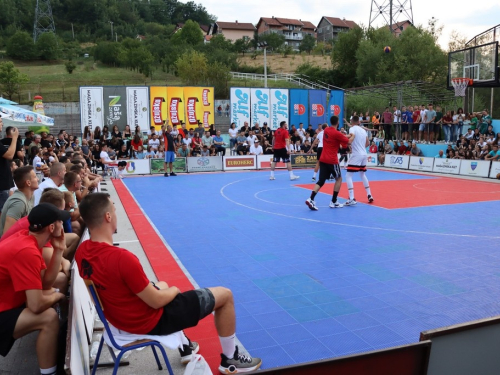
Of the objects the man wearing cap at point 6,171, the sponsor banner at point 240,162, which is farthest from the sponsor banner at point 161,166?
the man wearing cap at point 6,171

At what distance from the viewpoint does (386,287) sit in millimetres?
5637

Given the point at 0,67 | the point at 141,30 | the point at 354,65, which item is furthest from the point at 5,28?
the point at 354,65

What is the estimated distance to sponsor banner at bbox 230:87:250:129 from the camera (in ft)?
89.9

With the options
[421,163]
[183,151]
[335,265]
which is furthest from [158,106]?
[335,265]

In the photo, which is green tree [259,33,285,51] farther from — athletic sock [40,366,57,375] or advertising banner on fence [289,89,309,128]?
athletic sock [40,366,57,375]

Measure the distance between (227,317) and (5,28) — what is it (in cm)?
9817

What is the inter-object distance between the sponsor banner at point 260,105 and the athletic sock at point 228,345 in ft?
81.6

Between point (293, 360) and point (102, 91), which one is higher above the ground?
point (102, 91)

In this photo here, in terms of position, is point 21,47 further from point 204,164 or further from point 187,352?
point 187,352

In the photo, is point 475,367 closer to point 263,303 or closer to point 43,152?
point 263,303

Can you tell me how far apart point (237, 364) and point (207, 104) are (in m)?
24.0

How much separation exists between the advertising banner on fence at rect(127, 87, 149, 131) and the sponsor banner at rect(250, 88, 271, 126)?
6.54 m

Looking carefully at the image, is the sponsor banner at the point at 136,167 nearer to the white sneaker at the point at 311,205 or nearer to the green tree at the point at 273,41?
the white sneaker at the point at 311,205

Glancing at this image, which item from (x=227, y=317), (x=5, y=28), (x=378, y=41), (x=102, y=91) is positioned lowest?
(x=227, y=317)
